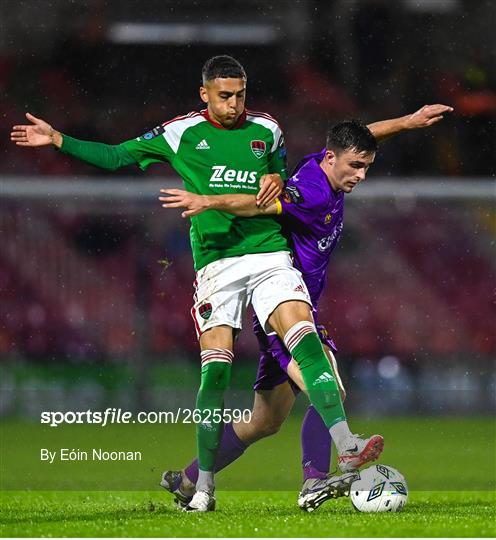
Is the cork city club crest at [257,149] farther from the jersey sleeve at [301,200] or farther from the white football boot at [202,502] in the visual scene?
the white football boot at [202,502]

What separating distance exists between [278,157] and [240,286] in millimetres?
582

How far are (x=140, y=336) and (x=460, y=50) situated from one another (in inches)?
194

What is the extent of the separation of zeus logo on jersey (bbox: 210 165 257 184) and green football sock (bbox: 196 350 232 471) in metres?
Answer: 0.71

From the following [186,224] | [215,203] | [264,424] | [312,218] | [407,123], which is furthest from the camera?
[186,224]

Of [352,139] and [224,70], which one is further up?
[224,70]

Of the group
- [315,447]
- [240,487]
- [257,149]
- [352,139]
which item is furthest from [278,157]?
[240,487]

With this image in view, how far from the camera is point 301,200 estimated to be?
5223mm

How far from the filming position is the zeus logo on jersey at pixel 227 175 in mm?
5273

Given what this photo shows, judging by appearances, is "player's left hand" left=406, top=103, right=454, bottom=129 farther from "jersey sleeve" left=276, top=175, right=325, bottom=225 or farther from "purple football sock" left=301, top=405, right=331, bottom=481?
"purple football sock" left=301, top=405, right=331, bottom=481

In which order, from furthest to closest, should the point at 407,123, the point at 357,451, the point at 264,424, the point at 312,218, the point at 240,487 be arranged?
the point at 240,487
the point at 407,123
the point at 264,424
the point at 312,218
the point at 357,451

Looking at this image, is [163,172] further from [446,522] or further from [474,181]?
[446,522]

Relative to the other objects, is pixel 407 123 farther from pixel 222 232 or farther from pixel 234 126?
pixel 222 232

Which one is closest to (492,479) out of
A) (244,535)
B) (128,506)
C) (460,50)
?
(128,506)

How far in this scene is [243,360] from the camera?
10914 millimetres
